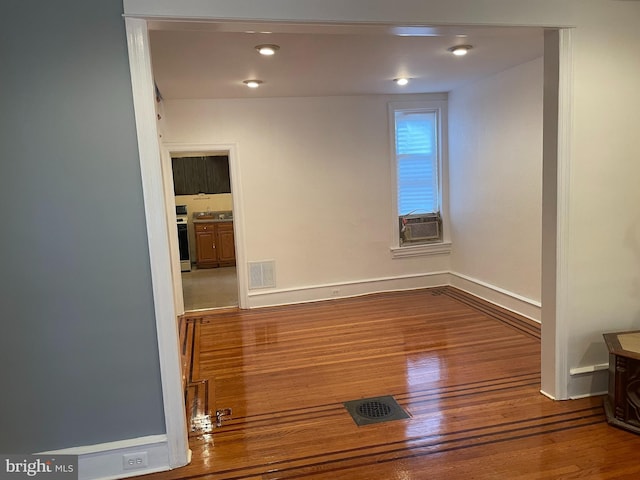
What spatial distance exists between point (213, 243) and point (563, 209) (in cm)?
670

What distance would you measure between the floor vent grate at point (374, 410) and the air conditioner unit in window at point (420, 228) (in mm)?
3150

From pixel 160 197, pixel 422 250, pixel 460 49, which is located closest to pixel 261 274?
pixel 422 250

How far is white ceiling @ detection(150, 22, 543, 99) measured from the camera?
2586 millimetres

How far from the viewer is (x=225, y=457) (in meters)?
2.51

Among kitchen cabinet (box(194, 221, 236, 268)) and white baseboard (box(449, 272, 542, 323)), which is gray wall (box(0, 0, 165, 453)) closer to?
white baseboard (box(449, 272, 542, 323))

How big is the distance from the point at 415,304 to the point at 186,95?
11.2 ft

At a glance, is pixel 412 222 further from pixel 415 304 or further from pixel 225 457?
pixel 225 457

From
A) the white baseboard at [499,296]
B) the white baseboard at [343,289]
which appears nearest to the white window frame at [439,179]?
the white baseboard at [343,289]

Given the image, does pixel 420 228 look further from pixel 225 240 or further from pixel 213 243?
pixel 213 243

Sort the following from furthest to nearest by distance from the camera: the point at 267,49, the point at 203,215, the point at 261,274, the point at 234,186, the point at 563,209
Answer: the point at 203,215, the point at 261,274, the point at 234,186, the point at 267,49, the point at 563,209

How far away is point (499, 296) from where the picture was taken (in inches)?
201

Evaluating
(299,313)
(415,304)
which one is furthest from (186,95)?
(415,304)

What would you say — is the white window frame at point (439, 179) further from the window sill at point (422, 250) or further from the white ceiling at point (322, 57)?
the white ceiling at point (322, 57)

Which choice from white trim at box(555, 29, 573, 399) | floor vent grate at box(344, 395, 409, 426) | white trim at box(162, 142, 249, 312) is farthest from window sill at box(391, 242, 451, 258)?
white trim at box(555, 29, 573, 399)
